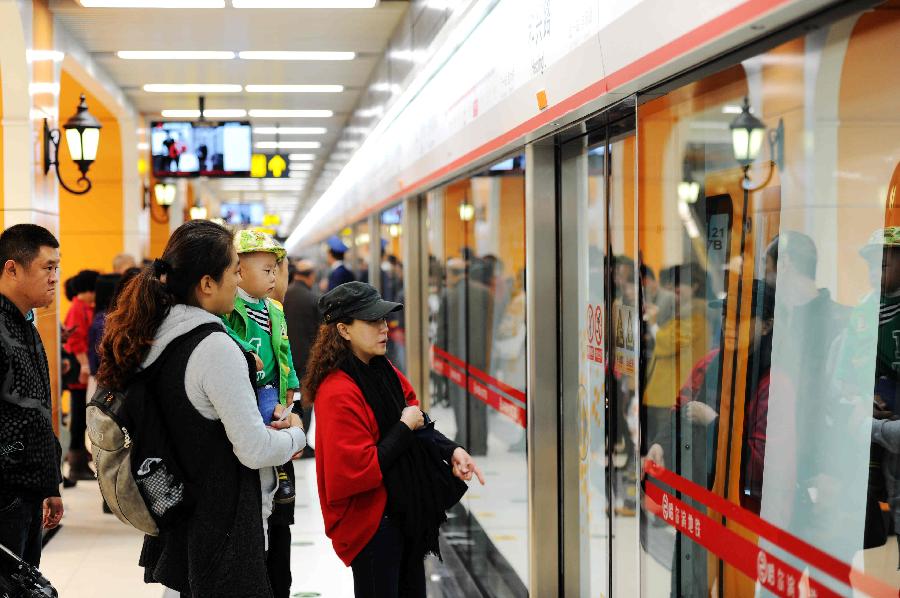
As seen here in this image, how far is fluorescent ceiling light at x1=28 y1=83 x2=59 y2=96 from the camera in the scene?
22.5 ft

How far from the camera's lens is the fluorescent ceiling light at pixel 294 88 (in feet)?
36.3

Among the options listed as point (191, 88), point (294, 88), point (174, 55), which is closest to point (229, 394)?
point (174, 55)

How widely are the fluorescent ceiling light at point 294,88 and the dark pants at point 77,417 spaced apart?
4.53 m

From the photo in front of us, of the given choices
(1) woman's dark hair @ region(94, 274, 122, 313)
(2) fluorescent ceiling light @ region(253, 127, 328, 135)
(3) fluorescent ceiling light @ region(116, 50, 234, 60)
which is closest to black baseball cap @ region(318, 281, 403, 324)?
(1) woman's dark hair @ region(94, 274, 122, 313)

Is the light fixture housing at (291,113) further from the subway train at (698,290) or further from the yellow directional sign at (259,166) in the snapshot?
the subway train at (698,290)

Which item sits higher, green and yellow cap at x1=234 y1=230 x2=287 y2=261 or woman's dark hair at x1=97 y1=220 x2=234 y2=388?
green and yellow cap at x1=234 y1=230 x2=287 y2=261

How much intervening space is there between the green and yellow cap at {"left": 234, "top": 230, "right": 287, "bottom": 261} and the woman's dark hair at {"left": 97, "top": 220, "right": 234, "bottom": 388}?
82 cm

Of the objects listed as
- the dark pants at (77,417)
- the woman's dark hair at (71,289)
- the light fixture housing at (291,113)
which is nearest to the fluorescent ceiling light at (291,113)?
the light fixture housing at (291,113)

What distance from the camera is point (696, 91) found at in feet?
8.03

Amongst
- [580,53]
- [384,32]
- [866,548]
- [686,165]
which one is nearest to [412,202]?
[384,32]

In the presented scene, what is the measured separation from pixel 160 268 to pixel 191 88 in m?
9.45

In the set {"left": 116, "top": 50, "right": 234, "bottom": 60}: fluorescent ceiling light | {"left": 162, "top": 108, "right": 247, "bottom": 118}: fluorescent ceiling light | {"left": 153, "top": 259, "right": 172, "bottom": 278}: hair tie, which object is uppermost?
{"left": 116, "top": 50, "right": 234, "bottom": 60}: fluorescent ceiling light

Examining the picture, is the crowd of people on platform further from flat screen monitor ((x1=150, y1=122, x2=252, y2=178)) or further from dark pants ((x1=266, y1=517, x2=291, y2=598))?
flat screen monitor ((x1=150, y1=122, x2=252, y2=178))

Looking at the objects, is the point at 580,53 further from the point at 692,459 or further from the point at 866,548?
the point at 866,548
